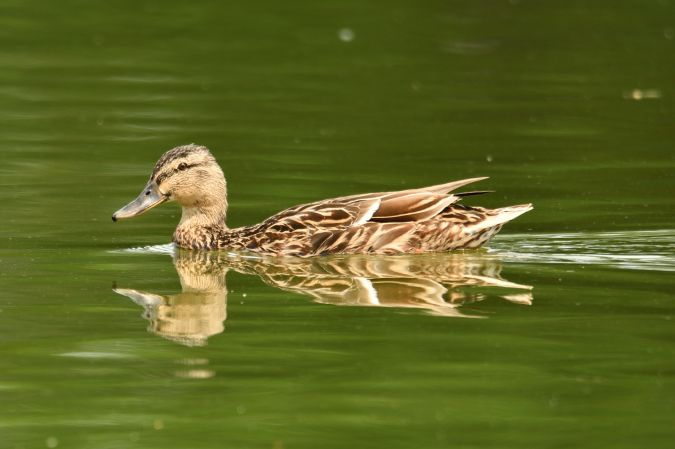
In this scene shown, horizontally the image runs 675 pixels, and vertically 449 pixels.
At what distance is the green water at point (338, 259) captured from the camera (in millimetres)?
6938

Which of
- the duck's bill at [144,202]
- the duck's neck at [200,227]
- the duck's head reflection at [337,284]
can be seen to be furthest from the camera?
the duck's neck at [200,227]

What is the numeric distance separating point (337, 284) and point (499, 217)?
1348mm

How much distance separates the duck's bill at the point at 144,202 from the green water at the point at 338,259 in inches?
8.5

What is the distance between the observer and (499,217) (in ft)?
34.6

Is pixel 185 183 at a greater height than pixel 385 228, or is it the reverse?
pixel 185 183

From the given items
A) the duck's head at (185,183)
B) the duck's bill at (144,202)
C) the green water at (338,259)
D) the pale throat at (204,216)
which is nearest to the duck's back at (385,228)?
the green water at (338,259)

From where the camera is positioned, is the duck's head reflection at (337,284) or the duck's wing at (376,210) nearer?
the duck's head reflection at (337,284)

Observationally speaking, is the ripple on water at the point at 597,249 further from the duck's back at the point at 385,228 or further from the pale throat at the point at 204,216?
the pale throat at the point at 204,216

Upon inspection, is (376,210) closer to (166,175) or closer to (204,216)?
(204,216)

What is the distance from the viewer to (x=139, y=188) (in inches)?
513

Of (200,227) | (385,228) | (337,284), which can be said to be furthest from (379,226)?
(200,227)

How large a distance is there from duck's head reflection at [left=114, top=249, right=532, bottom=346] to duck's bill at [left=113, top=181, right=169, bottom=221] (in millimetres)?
400

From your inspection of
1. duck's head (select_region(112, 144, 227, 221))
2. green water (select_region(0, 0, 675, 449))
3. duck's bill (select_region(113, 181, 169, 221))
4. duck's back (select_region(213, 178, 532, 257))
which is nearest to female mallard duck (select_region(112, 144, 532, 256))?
duck's back (select_region(213, 178, 532, 257))

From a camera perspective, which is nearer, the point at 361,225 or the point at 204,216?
the point at 361,225
